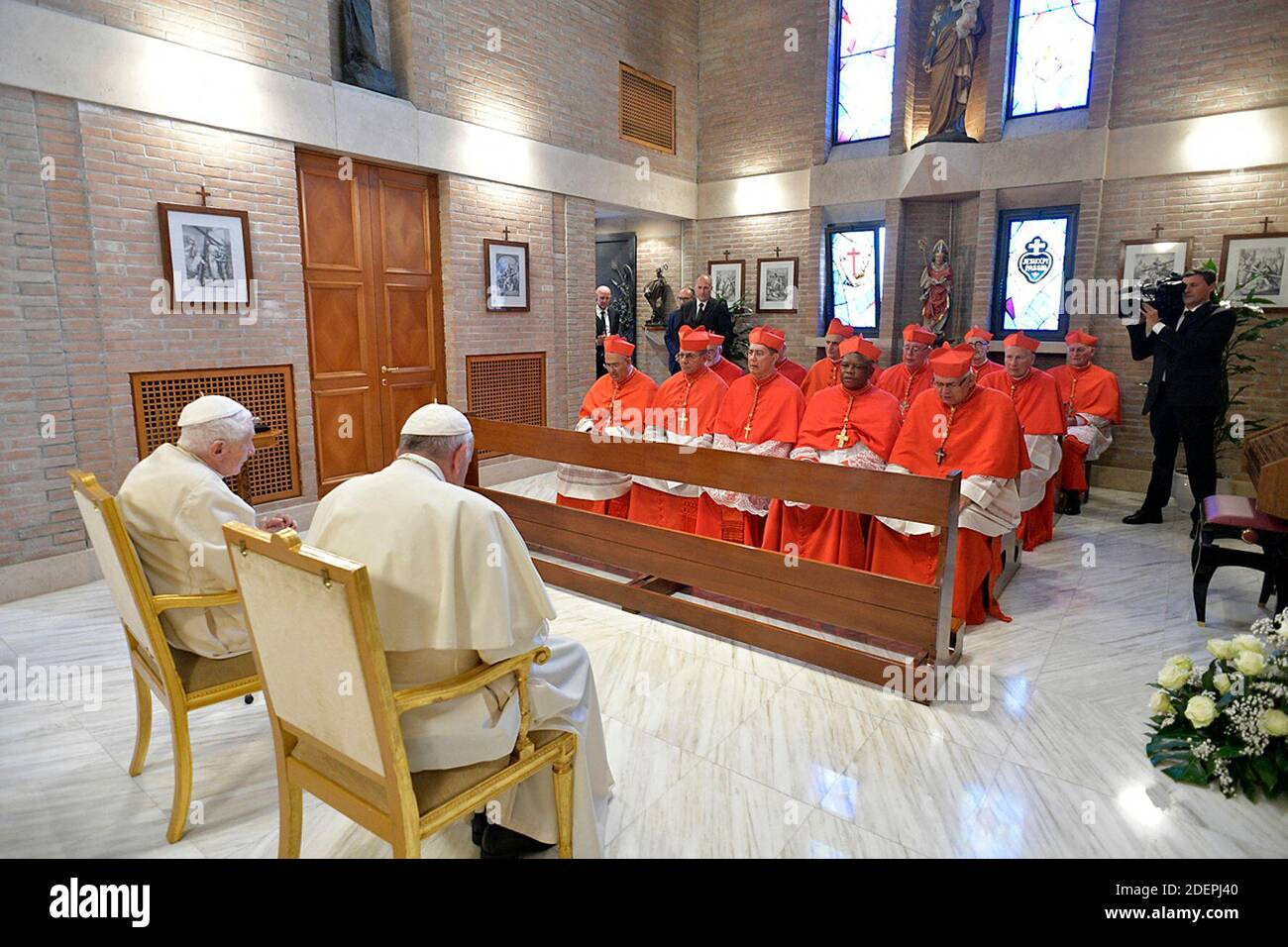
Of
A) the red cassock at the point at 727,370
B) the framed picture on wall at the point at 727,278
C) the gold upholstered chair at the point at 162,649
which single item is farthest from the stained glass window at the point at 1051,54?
the gold upholstered chair at the point at 162,649

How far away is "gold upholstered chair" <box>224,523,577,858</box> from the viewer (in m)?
1.75

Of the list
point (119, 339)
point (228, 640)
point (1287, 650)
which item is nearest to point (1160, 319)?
point (1287, 650)

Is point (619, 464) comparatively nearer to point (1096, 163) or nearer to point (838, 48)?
point (1096, 163)

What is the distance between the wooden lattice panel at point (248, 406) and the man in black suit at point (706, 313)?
540 centimetres

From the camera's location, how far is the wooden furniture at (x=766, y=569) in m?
3.50

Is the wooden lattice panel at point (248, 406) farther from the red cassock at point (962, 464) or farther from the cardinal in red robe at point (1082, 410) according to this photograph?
the cardinal in red robe at point (1082, 410)

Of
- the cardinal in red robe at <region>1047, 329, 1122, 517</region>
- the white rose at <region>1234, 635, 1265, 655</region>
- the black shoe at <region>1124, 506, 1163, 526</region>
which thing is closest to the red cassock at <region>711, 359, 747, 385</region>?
the cardinal in red robe at <region>1047, 329, 1122, 517</region>

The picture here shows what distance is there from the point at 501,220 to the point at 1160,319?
648cm

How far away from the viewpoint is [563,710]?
7.68 ft

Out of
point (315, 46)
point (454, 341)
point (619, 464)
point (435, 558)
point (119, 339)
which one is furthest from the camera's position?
point (454, 341)

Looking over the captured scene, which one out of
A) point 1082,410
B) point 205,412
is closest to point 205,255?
point 205,412

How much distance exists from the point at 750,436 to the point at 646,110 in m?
7.07

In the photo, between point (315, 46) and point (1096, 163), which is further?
point (1096, 163)

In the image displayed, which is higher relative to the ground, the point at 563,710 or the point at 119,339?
the point at 119,339
